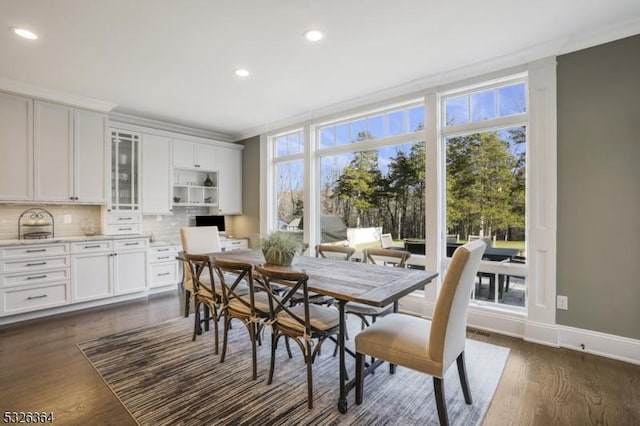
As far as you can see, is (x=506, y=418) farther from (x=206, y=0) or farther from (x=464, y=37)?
(x=206, y=0)

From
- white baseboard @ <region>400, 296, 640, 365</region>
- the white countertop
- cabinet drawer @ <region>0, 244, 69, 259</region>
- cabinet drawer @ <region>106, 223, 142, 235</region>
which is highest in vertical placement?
cabinet drawer @ <region>106, 223, 142, 235</region>

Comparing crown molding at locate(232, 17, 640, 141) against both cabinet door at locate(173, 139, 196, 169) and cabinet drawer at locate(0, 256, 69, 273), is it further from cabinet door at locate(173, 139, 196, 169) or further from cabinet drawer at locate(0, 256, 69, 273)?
cabinet drawer at locate(0, 256, 69, 273)

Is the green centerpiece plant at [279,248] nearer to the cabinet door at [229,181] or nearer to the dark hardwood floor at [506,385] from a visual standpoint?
the dark hardwood floor at [506,385]

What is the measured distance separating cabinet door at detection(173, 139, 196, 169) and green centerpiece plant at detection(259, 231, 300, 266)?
3.22 meters

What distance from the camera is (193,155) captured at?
5480 millimetres

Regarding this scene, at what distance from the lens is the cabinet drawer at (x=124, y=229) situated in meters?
4.55

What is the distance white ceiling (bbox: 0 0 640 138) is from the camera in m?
2.38

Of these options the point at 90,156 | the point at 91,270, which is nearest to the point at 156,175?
the point at 90,156

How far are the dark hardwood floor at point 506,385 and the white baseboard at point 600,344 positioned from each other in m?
0.08

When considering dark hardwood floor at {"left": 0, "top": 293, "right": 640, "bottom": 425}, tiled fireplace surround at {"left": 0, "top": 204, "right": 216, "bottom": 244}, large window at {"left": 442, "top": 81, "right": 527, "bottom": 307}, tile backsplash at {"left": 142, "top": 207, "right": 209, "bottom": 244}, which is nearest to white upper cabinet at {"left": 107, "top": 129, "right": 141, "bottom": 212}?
tiled fireplace surround at {"left": 0, "top": 204, "right": 216, "bottom": 244}

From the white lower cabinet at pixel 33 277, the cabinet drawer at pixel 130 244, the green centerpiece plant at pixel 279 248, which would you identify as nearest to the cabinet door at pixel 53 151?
the white lower cabinet at pixel 33 277

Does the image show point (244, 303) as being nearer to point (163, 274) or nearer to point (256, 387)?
point (256, 387)

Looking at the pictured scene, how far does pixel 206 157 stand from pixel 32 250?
9.11 ft

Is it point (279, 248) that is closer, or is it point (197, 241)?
point (279, 248)
